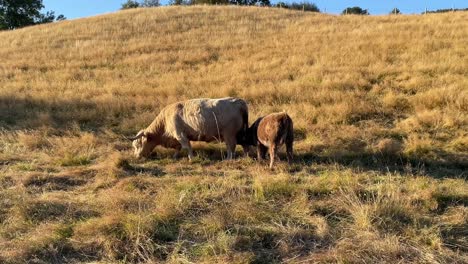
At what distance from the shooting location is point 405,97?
43.7 ft

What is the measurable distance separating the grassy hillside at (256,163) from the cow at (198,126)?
16.1 inches

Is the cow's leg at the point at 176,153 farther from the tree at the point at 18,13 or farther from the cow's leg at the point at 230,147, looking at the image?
the tree at the point at 18,13

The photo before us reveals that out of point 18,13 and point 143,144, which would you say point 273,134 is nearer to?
point 143,144

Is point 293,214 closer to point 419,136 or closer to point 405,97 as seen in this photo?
point 419,136

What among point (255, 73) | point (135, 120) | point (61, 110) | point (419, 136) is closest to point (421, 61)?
point (255, 73)

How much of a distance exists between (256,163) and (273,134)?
828 millimetres

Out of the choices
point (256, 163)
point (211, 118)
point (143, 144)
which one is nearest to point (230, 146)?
point (211, 118)

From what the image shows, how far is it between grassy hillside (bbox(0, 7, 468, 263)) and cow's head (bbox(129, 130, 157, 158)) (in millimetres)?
276

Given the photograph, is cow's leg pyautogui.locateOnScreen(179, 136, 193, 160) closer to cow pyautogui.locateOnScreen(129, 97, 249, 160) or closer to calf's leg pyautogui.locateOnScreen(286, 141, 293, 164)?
cow pyautogui.locateOnScreen(129, 97, 249, 160)

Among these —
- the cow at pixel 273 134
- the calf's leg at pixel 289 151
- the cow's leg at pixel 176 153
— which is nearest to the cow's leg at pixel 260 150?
the cow at pixel 273 134

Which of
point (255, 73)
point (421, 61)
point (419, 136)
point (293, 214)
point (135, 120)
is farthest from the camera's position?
point (255, 73)

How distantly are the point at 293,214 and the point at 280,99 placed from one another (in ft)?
26.4

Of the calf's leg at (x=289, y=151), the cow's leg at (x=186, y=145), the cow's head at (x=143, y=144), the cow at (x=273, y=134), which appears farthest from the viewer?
the cow's head at (x=143, y=144)

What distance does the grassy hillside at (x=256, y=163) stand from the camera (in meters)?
5.87
